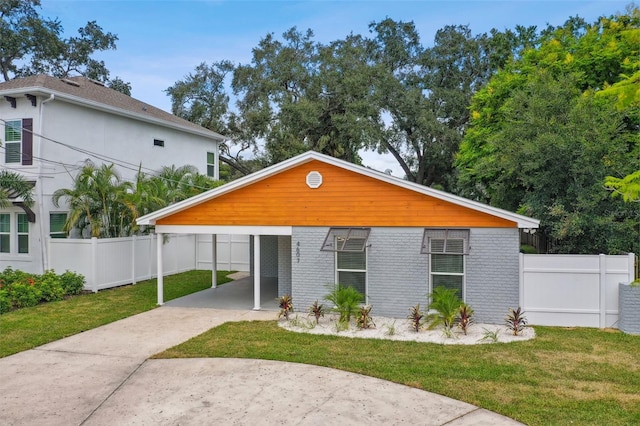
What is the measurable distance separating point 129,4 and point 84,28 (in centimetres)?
2122

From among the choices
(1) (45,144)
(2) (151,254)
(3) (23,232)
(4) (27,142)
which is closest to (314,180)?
(2) (151,254)

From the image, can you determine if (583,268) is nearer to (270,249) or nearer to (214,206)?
(214,206)

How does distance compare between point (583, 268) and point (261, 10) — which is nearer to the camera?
point (583, 268)

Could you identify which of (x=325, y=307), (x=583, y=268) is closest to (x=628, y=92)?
(x=583, y=268)

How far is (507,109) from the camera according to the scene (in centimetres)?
1595

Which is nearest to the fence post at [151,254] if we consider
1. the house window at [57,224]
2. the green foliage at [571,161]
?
the house window at [57,224]

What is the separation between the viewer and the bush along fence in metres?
12.5

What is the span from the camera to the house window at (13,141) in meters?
15.7

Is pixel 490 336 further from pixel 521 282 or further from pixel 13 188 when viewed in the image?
pixel 13 188

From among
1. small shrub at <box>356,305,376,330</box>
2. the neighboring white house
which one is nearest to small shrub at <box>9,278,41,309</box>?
the neighboring white house

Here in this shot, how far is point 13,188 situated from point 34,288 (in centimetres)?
357

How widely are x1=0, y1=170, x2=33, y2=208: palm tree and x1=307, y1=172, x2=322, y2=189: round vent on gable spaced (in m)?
9.40

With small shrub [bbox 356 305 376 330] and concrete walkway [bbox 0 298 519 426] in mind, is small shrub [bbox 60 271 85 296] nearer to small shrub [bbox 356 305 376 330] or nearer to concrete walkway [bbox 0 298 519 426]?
concrete walkway [bbox 0 298 519 426]

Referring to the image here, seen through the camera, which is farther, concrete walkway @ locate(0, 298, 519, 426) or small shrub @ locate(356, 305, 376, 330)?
small shrub @ locate(356, 305, 376, 330)
